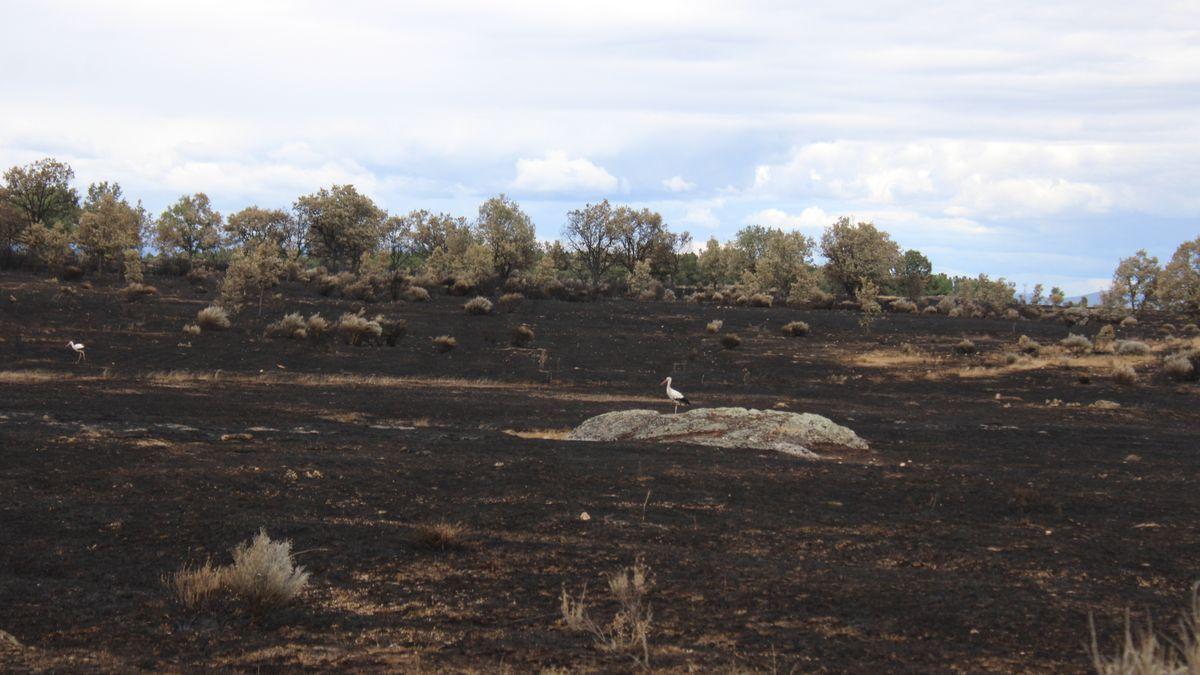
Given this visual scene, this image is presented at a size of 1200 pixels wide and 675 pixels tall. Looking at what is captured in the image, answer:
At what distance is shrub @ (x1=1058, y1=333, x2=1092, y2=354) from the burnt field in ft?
39.2

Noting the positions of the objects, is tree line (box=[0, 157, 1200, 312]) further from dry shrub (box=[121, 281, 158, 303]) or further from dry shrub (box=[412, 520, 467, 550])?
dry shrub (box=[412, 520, 467, 550])

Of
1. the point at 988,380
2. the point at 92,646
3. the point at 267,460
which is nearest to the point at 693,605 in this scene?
the point at 92,646

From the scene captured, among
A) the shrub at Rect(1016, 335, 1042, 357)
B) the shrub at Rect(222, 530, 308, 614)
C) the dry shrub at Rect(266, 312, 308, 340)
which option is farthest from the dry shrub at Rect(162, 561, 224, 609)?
the shrub at Rect(1016, 335, 1042, 357)

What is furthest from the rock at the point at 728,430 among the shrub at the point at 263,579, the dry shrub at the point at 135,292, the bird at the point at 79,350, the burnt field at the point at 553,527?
the dry shrub at the point at 135,292

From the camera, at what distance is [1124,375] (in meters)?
26.8

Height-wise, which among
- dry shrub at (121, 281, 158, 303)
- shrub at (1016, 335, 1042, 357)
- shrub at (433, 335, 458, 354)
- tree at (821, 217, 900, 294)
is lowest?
shrub at (433, 335, 458, 354)

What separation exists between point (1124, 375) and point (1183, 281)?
29393 mm

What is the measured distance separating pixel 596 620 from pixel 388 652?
1.58 meters

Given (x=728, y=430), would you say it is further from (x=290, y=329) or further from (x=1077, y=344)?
(x=1077, y=344)

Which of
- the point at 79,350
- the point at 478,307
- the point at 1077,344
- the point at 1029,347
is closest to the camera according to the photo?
the point at 79,350

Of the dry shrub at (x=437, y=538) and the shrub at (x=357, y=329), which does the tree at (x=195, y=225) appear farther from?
the dry shrub at (x=437, y=538)

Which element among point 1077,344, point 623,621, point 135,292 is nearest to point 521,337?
point 135,292

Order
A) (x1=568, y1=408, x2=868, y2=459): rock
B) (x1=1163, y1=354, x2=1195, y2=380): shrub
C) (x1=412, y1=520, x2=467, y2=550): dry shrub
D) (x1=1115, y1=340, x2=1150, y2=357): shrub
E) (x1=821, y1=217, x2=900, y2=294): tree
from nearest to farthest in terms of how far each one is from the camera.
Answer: (x1=412, y1=520, x2=467, y2=550): dry shrub, (x1=568, y1=408, x2=868, y2=459): rock, (x1=1163, y1=354, x2=1195, y2=380): shrub, (x1=1115, y1=340, x2=1150, y2=357): shrub, (x1=821, y1=217, x2=900, y2=294): tree

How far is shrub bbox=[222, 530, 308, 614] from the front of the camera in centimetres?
659
